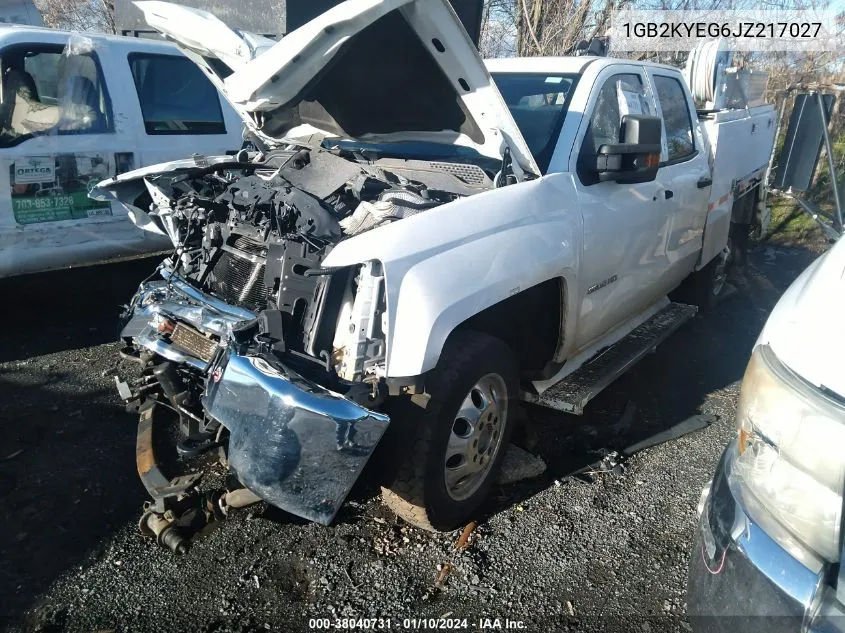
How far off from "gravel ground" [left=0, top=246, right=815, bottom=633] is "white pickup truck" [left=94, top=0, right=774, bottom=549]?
0.21 metres

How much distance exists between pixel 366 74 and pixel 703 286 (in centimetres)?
368

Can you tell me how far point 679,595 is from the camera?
107 inches

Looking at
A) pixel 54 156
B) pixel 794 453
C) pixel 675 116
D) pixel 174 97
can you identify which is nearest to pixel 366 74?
pixel 675 116

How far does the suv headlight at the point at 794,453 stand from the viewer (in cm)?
152

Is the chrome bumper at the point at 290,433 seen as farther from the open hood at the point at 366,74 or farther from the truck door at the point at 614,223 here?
the truck door at the point at 614,223

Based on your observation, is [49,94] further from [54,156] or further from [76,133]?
[54,156]

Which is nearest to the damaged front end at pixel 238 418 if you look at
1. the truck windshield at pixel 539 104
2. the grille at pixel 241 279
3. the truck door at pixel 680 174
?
the grille at pixel 241 279

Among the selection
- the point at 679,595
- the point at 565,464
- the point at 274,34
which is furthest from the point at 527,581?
the point at 274,34

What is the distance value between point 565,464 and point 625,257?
1214mm

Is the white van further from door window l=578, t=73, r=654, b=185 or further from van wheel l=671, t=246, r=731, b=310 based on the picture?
van wheel l=671, t=246, r=731, b=310

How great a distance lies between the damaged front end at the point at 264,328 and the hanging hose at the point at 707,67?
415 centimetres

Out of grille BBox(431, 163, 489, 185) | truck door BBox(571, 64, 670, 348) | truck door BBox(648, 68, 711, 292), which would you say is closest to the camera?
grille BBox(431, 163, 489, 185)

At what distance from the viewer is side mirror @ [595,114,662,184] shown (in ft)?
10.8

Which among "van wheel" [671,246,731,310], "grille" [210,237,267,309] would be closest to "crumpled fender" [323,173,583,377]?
"grille" [210,237,267,309]
